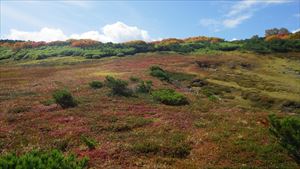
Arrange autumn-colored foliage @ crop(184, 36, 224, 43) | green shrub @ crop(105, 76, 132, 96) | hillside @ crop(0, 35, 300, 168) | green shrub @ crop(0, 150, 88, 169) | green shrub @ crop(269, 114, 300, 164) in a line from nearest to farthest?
1. green shrub @ crop(0, 150, 88, 169)
2. green shrub @ crop(269, 114, 300, 164)
3. hillside @ crop(0, 35, 300, 168)
4. green shrub @ crop(105, 76, 132, 96)
5. autumn-colored foliage @ crop(184, 36, 224, 43)

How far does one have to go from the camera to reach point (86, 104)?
28.5 m

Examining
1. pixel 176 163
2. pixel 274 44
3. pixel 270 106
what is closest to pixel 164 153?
pixel 176 163

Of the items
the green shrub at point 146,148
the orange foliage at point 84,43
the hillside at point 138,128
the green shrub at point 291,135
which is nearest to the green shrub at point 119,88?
the hillside at point 138,128

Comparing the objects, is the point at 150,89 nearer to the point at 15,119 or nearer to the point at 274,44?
the point at 15,119

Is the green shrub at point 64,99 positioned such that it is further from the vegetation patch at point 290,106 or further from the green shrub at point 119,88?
the vegetation patch at point 290,106

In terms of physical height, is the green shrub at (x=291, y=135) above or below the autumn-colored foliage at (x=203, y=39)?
below

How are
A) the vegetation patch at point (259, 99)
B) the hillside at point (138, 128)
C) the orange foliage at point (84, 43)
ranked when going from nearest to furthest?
the hillside at point (138, 128)
the vegetation patch at point (259, 99)
the orange foliage at point (84, 43)

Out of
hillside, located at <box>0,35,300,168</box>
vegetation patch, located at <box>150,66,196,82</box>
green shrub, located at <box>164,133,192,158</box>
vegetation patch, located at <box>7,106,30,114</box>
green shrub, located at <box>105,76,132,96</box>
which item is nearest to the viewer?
hillside, located at <box>0,35,300,168</box>

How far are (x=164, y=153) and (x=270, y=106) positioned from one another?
26.6 metres

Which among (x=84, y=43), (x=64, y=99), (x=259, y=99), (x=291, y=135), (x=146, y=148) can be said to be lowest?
(x=259, y=99)

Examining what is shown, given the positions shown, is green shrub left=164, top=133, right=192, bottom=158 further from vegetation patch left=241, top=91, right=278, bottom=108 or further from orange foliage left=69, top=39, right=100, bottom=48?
orange foliage left=69, top=39, right=100, bottom=48

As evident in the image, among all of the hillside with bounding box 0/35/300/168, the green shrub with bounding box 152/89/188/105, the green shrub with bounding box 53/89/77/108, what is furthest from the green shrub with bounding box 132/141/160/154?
the green shrub with bounding box 152/89/188/105

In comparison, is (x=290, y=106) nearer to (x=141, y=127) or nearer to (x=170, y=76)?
(x=170, y=76)

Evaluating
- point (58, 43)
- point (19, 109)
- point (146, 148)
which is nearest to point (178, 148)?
point (146, 148)
